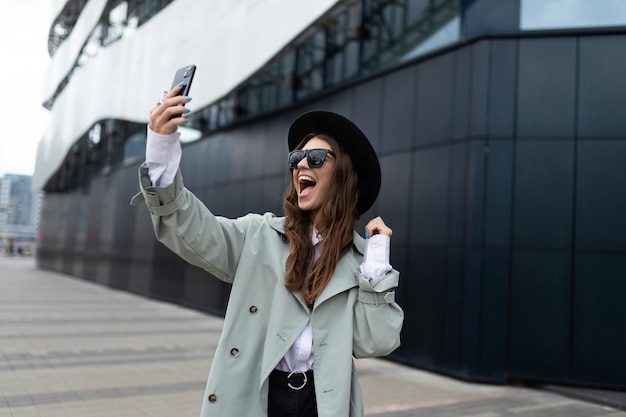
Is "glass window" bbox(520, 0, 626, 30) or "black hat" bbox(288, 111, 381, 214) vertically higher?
"glass window" bbox(520, 0, 626, 30)

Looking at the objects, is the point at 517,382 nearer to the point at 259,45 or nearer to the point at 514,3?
the point at 514,3

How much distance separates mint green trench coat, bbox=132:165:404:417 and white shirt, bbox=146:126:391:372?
0.12ft

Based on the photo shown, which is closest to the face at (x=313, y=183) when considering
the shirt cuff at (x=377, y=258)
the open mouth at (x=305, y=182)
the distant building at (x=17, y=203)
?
the open mouth at (x=305, y=182)

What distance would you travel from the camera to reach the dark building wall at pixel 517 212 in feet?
21.3

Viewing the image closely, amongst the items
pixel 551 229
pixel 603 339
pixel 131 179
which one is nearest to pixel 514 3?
pixel 551 229

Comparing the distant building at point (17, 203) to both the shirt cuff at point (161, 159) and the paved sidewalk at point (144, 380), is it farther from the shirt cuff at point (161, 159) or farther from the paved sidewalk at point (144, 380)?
the shirt cuff at point (161, 159)

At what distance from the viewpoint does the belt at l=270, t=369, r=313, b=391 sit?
1.62 m

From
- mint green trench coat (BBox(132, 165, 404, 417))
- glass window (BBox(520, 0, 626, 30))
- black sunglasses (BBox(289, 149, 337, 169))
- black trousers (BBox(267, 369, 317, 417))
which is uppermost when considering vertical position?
→ glass window (BBox(520, 0, 626, 30))

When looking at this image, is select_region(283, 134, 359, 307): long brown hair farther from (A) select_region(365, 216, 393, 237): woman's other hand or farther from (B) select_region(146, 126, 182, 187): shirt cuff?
(B) select_region(146, 126, 182, 187): shirt cuff

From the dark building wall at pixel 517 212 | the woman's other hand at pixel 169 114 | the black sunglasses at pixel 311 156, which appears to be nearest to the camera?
the woman's other hand at pixel 169 114

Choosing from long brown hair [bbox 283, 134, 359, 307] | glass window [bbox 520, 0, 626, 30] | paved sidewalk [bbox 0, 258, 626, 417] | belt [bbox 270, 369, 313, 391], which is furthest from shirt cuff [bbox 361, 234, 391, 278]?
glass window [bbox 520, 0, 626, 30]

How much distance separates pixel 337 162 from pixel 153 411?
4322mm

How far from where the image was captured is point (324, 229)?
172cm

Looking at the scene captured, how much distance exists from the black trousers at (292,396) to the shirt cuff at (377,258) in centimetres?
37
